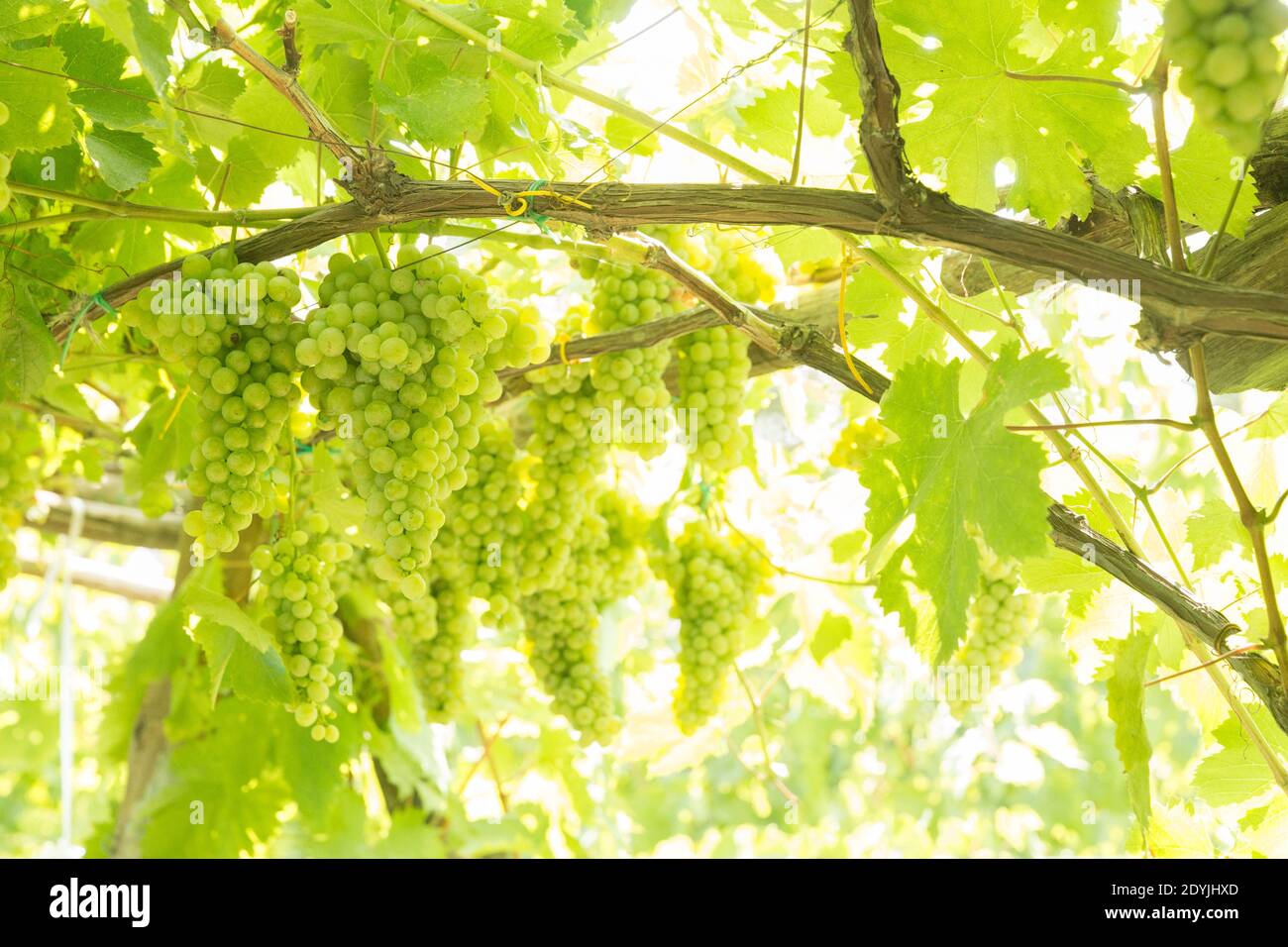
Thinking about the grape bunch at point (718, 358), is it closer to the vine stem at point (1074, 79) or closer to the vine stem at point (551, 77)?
the vine stem at point (551, 77)

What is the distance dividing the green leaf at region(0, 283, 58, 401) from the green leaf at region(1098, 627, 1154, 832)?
1.16 metres

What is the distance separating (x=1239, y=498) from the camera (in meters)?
0.90

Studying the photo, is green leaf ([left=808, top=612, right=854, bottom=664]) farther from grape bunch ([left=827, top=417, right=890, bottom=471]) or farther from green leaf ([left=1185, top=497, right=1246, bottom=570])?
green leaf ([left=1185, top=497, right=1246, bottom=570])

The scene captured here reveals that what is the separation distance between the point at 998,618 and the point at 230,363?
106cm

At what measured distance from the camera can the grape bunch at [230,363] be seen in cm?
91

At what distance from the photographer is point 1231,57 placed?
1.91ft

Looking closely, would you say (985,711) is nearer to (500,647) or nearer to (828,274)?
(500,647)

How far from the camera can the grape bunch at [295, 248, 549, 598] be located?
89 centimetres

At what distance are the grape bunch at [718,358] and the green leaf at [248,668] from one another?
2.13 feet

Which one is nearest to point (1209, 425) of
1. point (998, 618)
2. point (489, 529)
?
point (998, 618)

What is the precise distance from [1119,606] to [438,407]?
941 millimetres

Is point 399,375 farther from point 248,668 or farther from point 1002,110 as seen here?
point 1002,110

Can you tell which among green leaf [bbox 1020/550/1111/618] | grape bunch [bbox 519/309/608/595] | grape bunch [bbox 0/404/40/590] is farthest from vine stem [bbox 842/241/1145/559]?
grape bunch [bbox 0/404/40/590]
